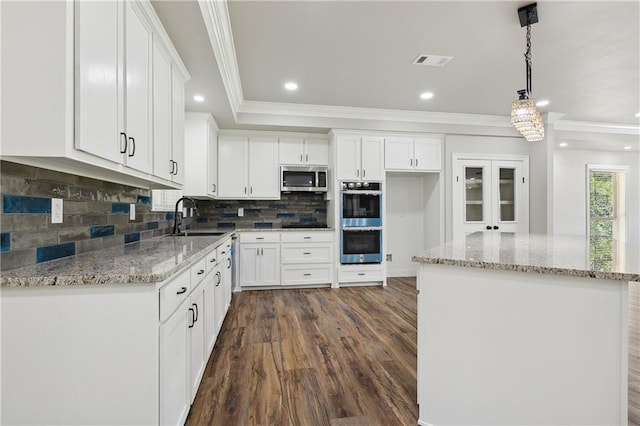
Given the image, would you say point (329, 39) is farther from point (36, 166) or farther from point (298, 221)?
point (298, 221)

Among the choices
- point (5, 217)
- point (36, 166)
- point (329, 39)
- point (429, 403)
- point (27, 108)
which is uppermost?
point (329, 39)

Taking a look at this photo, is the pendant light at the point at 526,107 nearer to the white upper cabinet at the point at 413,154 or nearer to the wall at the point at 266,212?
the white upper cabinet at the point at 413,154

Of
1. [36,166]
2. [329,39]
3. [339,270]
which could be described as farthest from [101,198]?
[339,270]

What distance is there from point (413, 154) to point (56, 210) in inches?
162

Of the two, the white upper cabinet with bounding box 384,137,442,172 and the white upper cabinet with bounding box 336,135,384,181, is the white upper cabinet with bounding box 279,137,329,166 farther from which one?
the white upper cabinet with bounding box 384,137,442,172

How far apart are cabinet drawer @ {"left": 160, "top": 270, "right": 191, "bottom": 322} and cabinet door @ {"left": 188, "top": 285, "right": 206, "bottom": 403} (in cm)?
15

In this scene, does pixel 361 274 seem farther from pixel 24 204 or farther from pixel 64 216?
pixel 24 204

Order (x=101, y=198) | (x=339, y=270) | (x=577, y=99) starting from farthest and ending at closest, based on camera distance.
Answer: (x=339, y=270) → (x=577, y=99) → (x=101, y=198)

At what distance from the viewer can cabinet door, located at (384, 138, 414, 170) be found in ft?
14.6

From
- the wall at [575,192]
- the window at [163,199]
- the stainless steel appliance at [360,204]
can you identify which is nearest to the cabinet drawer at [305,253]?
the stainless steel appliance at [360,204]

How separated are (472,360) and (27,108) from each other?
6.82 ft

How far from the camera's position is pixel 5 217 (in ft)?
4.09

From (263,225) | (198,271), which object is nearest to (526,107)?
(198,271)

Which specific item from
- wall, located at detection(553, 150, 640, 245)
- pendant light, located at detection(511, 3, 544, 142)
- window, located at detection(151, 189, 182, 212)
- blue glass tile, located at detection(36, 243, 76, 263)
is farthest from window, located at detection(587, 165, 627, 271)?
blue glass tile, located at detection(36, 243, 76, 263)
